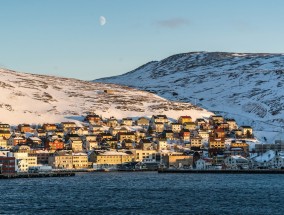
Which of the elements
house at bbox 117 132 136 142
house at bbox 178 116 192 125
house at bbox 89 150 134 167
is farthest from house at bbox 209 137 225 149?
house at bbox 89 150 134 167

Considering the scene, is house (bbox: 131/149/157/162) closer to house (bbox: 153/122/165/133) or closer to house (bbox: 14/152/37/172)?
house (bbox: 153/122/165/133)

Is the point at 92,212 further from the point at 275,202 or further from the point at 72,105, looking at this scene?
the point at 72,105

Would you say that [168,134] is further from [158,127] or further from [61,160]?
[61,160]

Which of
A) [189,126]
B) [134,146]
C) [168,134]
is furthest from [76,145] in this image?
[189,126]

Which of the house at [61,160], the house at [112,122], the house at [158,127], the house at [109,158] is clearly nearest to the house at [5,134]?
the house at [61,160]

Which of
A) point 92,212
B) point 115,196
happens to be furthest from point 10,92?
point 92,212

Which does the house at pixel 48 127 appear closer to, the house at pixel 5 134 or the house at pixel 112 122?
the house at pixel 5 134
